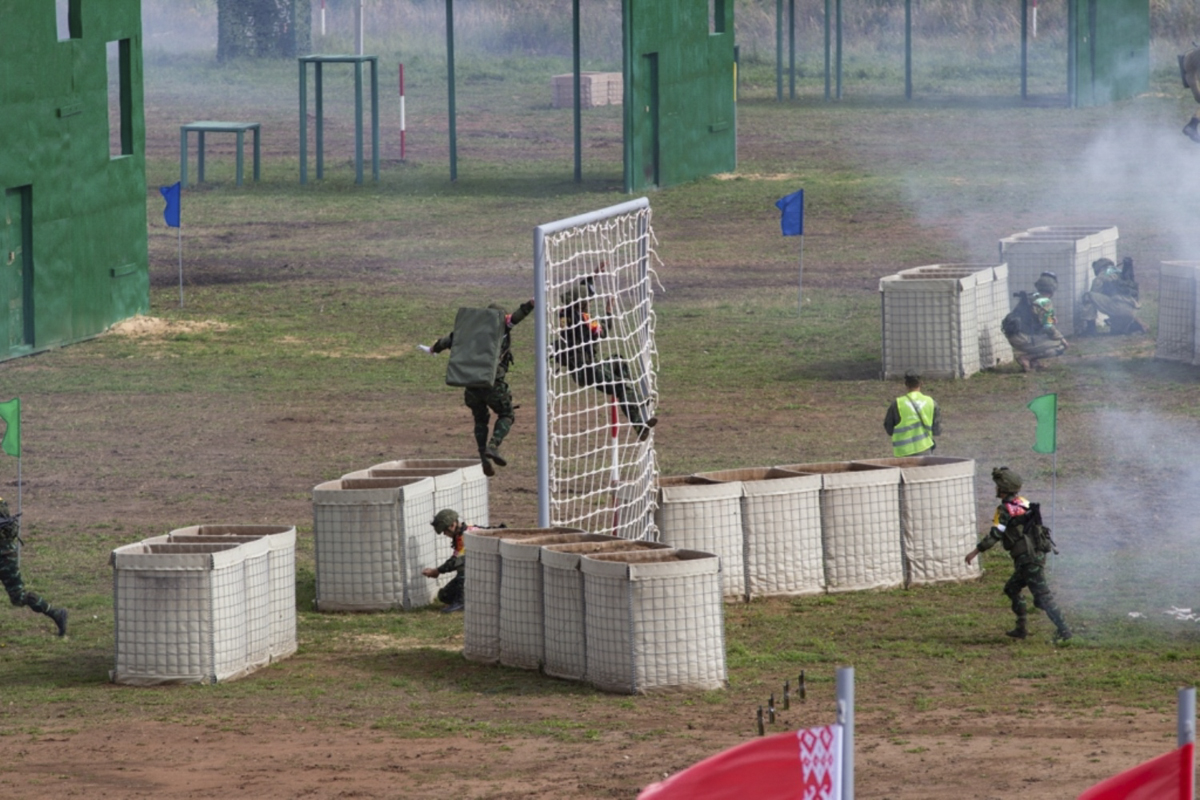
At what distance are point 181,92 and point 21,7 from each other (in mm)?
33916

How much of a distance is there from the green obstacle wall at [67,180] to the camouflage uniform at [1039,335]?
12.4 metres

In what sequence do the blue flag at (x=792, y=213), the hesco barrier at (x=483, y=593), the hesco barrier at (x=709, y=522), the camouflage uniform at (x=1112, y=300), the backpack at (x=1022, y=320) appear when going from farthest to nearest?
the blue flag at (x=792, y=213)
the camouflage uniform at (x=1112, y=300)
the backpack at (x=1022, y=320)
the hesco barrier at (x=709, y=522)
the hesco barrier at (x=483, y=593)

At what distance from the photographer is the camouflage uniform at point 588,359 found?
1511 centimetres

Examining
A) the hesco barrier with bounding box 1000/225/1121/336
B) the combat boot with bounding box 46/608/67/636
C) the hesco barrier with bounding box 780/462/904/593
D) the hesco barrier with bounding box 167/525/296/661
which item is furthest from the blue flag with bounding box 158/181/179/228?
the hesco barrier with bounding box 780/462/904/593

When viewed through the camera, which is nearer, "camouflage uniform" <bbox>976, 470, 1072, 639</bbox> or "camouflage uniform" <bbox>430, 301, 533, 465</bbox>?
"camouflage uniform" <bbox>976, 470, 1072, 639</bbox>

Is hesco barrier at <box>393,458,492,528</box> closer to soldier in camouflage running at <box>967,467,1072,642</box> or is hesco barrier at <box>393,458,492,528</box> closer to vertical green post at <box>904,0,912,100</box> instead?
soldier in camouflage running at <box>967,467,1072,642</box>

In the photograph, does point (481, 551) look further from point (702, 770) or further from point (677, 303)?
point (677, 303)

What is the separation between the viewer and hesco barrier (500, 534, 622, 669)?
1334 centimetres

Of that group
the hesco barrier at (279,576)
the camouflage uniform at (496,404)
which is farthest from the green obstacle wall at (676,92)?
the hesco barrier at (279,576)

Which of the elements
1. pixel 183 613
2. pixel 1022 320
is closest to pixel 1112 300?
pixel 1022 320

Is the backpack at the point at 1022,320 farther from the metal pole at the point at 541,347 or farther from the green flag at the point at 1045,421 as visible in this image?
the metal pole at the point at 541,347

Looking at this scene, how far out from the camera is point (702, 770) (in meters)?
6.05

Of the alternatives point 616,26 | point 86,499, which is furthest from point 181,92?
point 86,499

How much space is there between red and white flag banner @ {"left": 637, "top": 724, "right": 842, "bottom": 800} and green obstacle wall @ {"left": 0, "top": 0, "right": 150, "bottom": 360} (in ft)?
67.4
